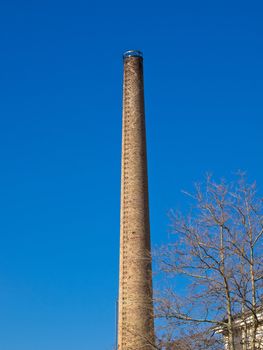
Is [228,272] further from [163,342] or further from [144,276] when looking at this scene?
[144,276]

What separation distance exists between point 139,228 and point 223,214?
447 inches

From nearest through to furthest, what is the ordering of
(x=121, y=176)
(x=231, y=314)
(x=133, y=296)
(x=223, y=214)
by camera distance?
(x=231, y=314), (x=223, y=214), (x=133, y=296), (x=121, y=176)

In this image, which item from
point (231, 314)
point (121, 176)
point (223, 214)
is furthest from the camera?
point (121, 176)

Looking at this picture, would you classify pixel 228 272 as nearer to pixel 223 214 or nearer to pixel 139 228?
pixel 223 214

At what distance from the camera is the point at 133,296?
90.4 feet

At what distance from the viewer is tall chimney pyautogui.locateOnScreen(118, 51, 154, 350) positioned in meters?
27.2

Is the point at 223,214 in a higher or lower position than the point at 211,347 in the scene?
higher

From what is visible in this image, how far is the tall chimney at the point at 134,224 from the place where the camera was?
89.1ft

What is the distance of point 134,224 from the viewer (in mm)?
28844

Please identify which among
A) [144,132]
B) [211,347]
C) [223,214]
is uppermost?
[144,132]

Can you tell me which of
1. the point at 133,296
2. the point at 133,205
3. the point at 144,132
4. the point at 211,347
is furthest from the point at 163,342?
the point at 144,132

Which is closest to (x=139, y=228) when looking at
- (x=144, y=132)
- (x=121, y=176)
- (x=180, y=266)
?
(x=121, y=176)

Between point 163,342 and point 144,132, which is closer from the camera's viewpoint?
point 163,342

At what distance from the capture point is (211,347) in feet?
A: 54.9
